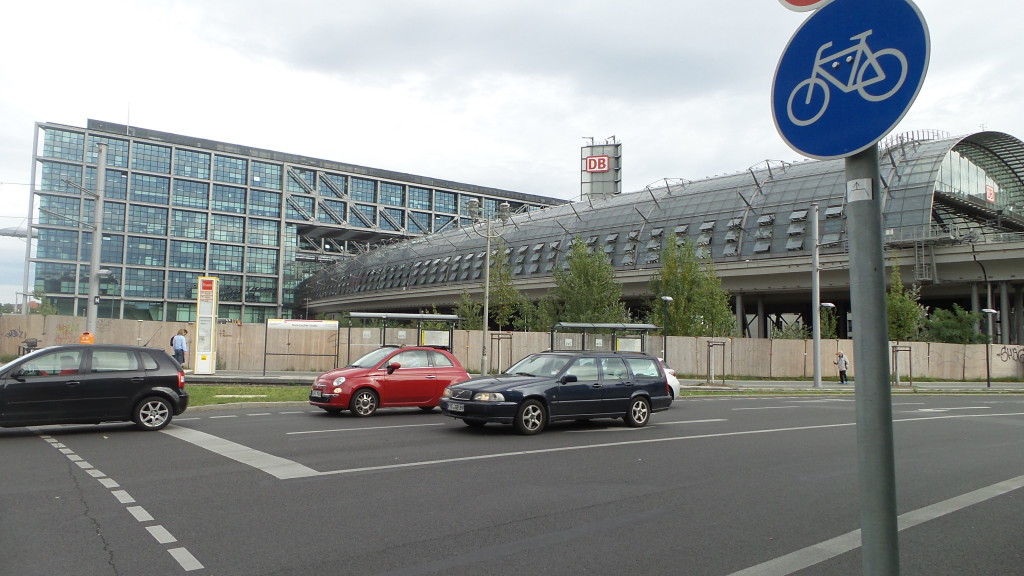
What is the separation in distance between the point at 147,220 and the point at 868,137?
94.2 metres

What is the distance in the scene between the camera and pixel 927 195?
4725 cm

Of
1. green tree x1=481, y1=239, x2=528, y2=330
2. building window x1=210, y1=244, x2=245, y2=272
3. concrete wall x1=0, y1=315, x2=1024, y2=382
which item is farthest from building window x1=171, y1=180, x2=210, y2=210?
concrete wall x1=0, y1=315, x2=1024, y2=382

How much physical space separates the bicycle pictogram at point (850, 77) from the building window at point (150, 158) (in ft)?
309

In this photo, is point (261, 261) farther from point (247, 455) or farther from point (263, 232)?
point (247, 455)

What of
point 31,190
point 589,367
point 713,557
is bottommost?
point 713,557

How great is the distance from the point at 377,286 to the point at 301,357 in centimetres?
5307

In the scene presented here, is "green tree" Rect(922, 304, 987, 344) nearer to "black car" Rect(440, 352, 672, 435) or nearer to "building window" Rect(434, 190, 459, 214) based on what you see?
"black car" Rect(440, 352, 672, 435)

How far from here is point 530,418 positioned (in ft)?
42.2

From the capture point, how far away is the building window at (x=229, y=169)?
297ft

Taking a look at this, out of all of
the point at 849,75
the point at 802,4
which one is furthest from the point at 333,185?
the point at 849,75

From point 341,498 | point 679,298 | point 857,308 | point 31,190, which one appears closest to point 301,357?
point 679,298

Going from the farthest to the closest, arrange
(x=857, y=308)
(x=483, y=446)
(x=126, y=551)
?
(x=483, y=446)
(x=126, y=551)
(x=857, y=308)

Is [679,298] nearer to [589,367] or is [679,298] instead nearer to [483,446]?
[589,367]

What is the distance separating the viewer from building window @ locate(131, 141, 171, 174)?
84875 millimetres
